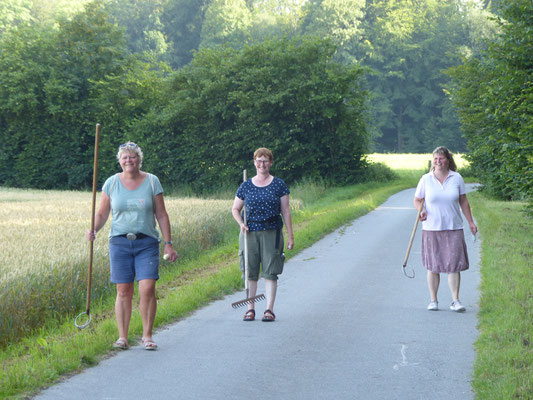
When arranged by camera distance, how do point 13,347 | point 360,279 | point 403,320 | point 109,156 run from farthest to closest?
point 109,156, point 360,279, point 403,320, point 13,347

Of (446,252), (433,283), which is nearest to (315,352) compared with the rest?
(433,283)

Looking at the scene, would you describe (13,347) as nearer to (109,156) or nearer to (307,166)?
(307,166)

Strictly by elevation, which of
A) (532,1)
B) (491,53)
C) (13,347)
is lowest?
(13,347)

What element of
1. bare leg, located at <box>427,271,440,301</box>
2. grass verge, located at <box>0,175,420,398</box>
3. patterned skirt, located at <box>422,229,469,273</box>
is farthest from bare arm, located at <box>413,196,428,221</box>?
grass verge, located at <box>0,175,420,398</box>

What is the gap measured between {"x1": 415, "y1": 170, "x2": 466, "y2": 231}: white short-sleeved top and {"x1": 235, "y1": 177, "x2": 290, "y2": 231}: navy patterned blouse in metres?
1.95

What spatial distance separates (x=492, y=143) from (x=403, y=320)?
11.6 meters

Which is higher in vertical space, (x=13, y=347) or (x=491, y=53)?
(x=491, y=53)

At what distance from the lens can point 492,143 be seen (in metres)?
18.9

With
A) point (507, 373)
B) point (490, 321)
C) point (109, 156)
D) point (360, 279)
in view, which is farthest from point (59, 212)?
point (109, 156)

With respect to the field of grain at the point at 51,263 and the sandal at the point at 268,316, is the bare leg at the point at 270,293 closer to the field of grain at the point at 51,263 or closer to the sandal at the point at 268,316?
the sandal at the point at 268,316

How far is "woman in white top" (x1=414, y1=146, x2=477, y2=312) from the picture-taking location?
9141mm

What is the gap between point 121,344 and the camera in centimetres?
702

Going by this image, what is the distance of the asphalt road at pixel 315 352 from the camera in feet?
18.9

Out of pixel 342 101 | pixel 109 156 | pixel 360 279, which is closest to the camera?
pixel 360 279
